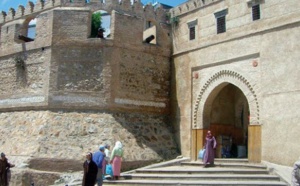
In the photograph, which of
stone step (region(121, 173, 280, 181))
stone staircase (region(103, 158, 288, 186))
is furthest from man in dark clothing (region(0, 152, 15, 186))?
stone step (region(121, 173, 280, 181))

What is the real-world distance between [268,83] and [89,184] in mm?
6956

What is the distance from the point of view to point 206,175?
39.6 ft

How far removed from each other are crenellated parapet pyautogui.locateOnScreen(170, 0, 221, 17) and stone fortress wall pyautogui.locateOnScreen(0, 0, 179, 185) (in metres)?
1.08

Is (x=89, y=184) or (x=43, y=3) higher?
(x=43, y=3)

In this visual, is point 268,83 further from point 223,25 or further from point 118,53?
point 118,53

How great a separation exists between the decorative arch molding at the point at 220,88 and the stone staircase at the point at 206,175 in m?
1.65

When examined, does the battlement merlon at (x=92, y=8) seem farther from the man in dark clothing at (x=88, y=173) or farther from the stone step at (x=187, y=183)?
the man in dark clothing at (x=88, y=173)

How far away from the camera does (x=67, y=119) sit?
48.7 feet

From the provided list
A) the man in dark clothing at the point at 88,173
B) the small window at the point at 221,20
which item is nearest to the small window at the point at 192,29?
the small window at the point at 221,20

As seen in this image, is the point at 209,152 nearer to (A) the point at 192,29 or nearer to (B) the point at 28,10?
(A) the point at 192,29

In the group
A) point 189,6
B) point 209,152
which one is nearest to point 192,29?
point 189,6

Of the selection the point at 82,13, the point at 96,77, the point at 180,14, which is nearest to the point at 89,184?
the point at 96,77

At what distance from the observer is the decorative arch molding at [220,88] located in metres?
13.7

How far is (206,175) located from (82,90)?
5728 millimetres
